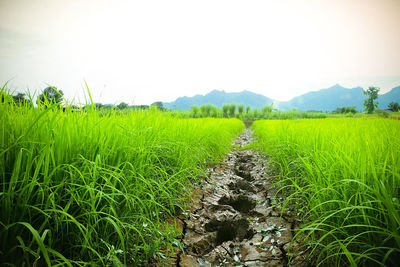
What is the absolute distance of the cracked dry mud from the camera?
1655mm

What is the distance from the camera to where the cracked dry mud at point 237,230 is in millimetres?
1655

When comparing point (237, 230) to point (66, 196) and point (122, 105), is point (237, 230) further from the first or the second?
point (122, 105)

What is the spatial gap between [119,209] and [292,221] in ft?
5.42

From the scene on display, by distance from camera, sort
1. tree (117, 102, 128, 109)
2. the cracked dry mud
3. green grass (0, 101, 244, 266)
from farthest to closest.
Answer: tree (117, 102, 128, 109) → the cracked dry mud → green grass (0, 101, 244, 266)

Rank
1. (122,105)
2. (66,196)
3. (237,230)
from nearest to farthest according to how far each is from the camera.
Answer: (66,196) < (237,230) < (122,105)

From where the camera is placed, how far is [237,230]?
2.09m

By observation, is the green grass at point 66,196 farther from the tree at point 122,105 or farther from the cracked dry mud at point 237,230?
the tree at point 122,105

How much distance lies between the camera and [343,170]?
1.62 metres

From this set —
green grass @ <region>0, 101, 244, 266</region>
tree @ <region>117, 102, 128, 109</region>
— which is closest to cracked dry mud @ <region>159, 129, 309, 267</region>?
green grass @ <region>0, 101, 244, 266</region>

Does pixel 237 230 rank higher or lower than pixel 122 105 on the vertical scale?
Result: lower

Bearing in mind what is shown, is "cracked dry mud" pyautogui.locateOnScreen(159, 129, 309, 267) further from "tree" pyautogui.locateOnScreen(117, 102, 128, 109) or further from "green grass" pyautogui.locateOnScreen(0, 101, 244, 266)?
"tree" pyautogui.locateOnScreen(117, 102, 128, 109)

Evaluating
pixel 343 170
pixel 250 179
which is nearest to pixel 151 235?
pixel 343 170

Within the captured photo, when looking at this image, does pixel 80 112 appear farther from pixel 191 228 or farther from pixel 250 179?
pixel 250 179

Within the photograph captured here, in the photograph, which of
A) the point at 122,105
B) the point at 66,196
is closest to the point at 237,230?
the point at 66,196
